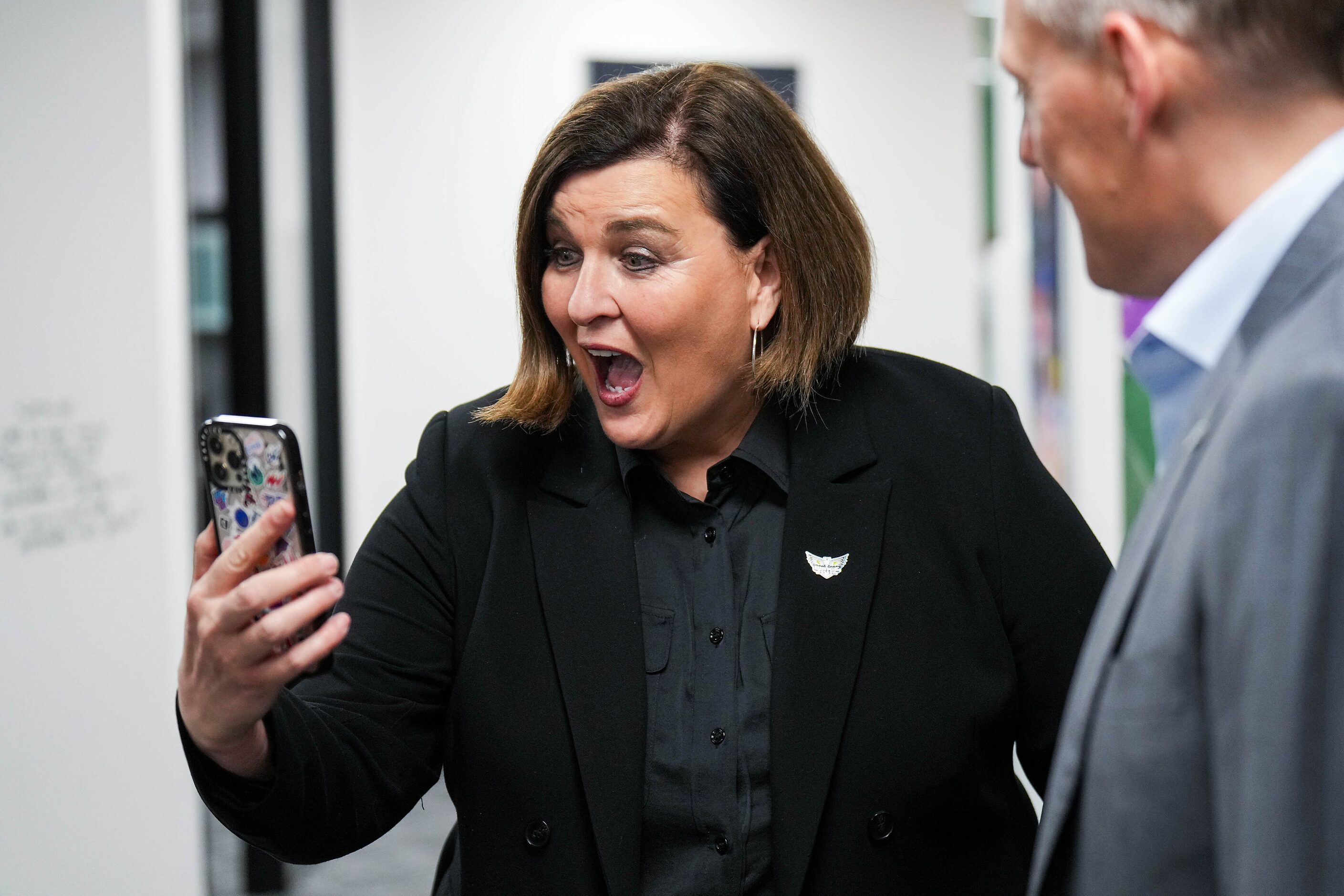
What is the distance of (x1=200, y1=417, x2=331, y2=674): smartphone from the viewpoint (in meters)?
1.16

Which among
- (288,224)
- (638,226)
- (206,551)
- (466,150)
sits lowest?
(206,551)

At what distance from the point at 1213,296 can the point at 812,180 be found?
2.79 ft

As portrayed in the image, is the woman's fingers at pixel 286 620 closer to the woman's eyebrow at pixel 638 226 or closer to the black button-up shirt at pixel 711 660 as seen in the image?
the black button-up shirt at pixel 711 660

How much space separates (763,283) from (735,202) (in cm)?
13

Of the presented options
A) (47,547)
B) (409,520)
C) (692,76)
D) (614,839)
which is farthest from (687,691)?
(47,547)

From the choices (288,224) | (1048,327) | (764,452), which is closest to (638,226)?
(764,452)

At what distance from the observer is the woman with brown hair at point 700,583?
1.43 metres

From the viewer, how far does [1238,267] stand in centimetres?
79

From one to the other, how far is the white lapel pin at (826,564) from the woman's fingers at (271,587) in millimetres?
623

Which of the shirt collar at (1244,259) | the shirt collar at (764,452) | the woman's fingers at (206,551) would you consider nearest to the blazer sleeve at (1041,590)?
the shirt collar at (764,452)

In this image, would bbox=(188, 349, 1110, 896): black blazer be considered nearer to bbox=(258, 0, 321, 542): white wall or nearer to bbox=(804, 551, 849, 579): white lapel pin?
bbox=(804, 551, 849, 579): white lapel pin

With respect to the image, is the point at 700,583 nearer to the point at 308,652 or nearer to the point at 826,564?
the point at 826,564

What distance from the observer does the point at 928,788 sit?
144cm

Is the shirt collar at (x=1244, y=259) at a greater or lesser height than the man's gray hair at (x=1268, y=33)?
lesser
